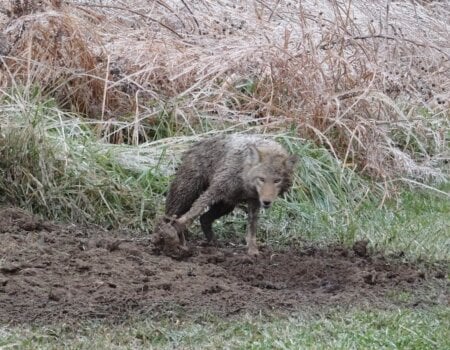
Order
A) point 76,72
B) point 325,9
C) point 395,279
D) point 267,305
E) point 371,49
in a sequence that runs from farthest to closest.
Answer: point 325,9 → point 371,49 → point 76,72 → point 395,279 → point 267,305

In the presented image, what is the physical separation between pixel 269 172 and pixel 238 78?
328 centimetres

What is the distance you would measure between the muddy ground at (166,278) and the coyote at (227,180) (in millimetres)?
285

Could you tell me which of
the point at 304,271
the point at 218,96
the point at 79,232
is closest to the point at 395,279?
the point at 304,271

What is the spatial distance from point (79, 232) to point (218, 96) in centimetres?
277

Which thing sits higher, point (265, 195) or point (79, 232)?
point (265, 195)

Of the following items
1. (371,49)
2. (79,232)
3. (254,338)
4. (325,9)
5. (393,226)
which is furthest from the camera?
(325,9)

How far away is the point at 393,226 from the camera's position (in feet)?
29.0

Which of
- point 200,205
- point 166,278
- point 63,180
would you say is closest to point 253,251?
point 200,205

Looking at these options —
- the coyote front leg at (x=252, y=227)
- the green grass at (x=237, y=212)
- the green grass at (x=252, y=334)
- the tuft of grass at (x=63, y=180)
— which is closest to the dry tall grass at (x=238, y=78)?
the green grass at (x=237, y=212)

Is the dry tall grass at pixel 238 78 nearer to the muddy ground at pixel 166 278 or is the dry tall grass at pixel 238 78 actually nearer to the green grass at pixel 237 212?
the green grass at pixel 237 212

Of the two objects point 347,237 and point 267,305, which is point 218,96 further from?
point 267,305

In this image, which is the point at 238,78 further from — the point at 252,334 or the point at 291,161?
the point at 252,334

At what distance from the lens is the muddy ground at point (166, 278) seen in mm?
6008

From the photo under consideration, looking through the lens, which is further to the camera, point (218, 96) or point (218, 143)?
point (218, 96)
